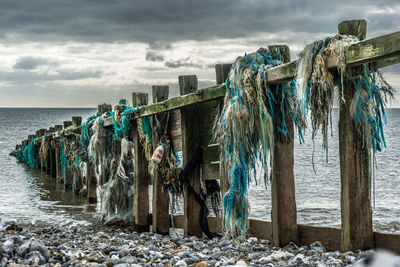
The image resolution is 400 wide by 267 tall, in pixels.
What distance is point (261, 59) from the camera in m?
4.88

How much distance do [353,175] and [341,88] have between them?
77 centimetres

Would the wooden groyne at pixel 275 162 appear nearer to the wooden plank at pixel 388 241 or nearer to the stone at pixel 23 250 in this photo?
the wooden plank at pixel 388 241

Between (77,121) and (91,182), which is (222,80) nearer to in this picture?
(91,182)

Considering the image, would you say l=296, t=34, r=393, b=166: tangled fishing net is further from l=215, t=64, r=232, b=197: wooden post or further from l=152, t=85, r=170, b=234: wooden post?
l=152, t=85, r=170, b=234: wooden post

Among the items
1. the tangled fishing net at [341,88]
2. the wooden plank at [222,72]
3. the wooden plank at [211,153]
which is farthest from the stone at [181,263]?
the wooden plank at [222,72]

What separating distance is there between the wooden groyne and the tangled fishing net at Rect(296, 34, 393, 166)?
0.07 metres

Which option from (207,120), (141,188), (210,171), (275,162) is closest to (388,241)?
(275,162)

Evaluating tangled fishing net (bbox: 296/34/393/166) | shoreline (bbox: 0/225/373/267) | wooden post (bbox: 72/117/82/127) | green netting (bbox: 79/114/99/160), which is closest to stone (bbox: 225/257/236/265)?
shoreline (bbox: 0/225/373/267)

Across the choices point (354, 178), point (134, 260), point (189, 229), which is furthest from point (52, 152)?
point (354, 178)

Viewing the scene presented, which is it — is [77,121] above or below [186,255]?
above

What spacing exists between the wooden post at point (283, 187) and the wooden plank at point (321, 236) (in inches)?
3.6

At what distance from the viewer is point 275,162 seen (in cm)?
474

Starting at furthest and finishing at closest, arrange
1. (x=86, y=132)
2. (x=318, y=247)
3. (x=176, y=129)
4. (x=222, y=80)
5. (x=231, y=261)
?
(x=86, y=132) → (x=176, y=129) → (x=222, y=80) → (x=318, y=247) → (x=231, y=261)

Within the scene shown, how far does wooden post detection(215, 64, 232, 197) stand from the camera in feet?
17.7
